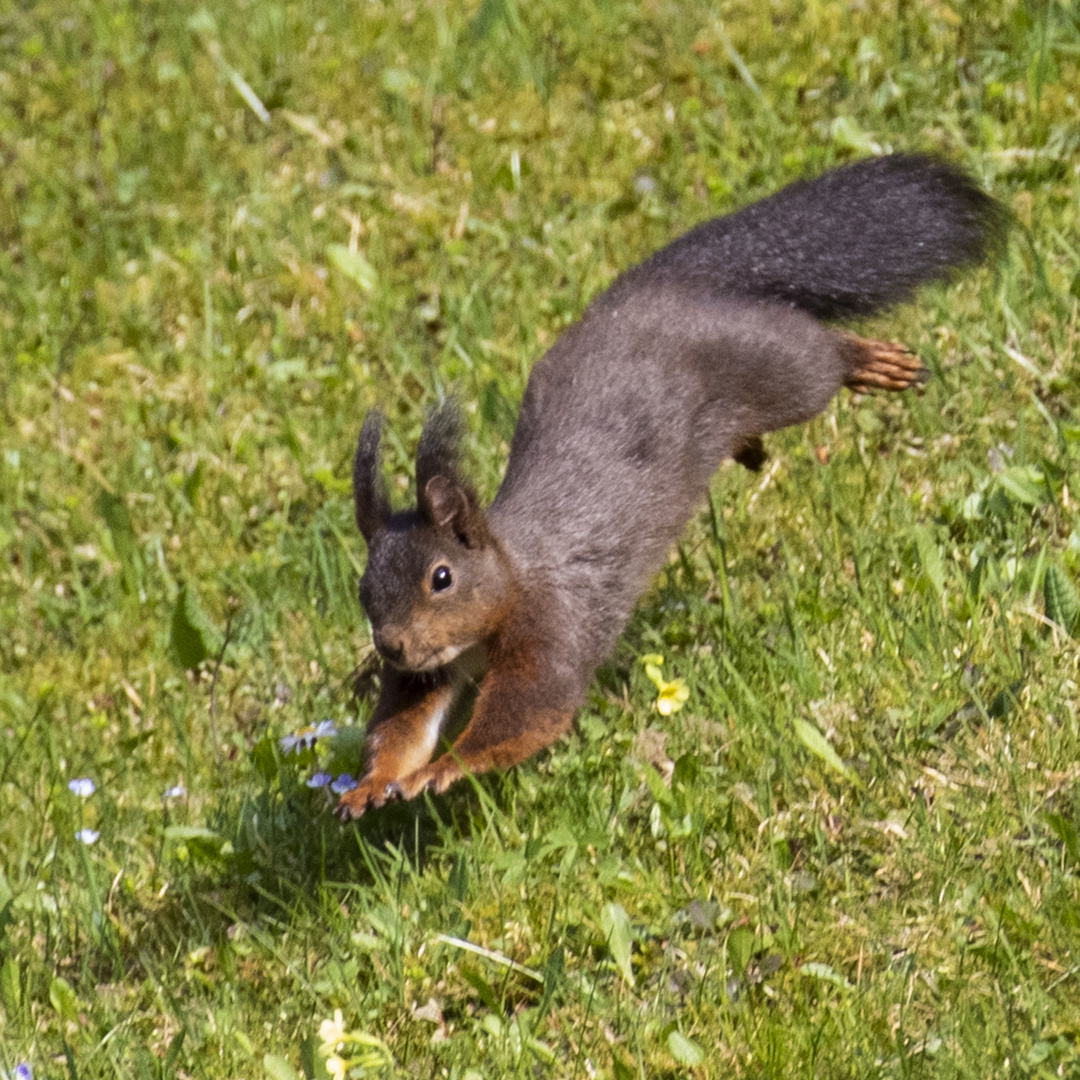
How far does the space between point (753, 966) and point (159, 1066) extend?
3.39 ft

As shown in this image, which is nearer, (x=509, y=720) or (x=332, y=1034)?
(x=332, y=1034)

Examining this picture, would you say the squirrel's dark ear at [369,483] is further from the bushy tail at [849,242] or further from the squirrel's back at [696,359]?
the bushy tail at [849,242]

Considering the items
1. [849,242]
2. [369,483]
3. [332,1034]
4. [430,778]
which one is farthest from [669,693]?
[849,242]

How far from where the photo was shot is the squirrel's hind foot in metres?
3.87

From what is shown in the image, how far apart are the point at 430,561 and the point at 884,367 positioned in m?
1.43

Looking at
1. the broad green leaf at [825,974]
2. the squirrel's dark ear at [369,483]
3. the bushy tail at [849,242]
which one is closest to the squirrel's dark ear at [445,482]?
the squirrel's dark ear at [369,483]

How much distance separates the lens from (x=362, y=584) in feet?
10.1

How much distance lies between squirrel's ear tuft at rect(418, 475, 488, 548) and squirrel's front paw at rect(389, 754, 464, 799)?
0.46 metres

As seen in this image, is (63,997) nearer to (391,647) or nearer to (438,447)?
(391,647)

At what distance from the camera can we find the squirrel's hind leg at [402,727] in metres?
3.07

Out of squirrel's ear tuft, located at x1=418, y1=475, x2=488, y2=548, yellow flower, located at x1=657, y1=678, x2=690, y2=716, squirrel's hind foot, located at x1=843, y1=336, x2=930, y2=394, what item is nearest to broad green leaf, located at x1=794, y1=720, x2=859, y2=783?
yellow flower, located at x1=657, y1=678, x2=690, y2=716

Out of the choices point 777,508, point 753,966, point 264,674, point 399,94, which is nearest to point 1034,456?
point 777,508

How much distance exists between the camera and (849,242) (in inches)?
151

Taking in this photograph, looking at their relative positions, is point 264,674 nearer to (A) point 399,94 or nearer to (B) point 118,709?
(B) point 118,709
